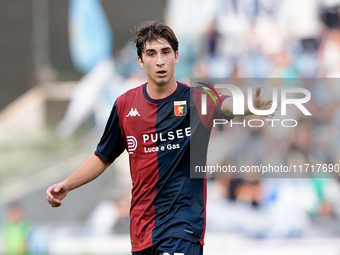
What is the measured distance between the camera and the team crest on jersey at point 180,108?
3.39m

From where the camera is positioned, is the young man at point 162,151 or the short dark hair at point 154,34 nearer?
the young man at point 162,151

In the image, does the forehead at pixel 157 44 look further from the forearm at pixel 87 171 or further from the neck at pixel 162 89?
the forearm at pixel 87 171

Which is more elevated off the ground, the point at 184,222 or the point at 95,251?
the point at 184,222

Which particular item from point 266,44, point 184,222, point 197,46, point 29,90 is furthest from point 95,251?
point 184,222

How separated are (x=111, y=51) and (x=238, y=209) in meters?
3.31

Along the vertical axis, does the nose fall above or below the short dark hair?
below

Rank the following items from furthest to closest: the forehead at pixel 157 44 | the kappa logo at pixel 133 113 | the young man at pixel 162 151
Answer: the kappa logo at pixel 133 113 → the forehead at pixel 157 44 → the young man at pixel 162 151

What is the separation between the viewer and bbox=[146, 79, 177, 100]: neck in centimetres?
344

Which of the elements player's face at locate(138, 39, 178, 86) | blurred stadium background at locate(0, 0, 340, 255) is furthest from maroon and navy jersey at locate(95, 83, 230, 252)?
blurred stadium background at locate(0, 0, 340, 255)

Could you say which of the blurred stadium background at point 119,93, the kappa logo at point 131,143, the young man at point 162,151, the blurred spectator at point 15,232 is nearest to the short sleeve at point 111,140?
the young man at point 162,151

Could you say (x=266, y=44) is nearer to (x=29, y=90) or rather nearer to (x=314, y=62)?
(x=314, y=62)

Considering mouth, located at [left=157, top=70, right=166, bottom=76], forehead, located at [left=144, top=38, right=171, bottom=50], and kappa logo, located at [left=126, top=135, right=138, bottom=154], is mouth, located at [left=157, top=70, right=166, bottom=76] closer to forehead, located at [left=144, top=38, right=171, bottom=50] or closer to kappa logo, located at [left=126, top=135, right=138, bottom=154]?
forehead, located at [left=144, top=38, right=171, bottom=50]

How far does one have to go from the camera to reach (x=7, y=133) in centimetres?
834

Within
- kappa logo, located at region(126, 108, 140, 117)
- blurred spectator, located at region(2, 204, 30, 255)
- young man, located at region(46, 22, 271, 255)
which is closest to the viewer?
young man, located at region(46, 22, 271, 255)
